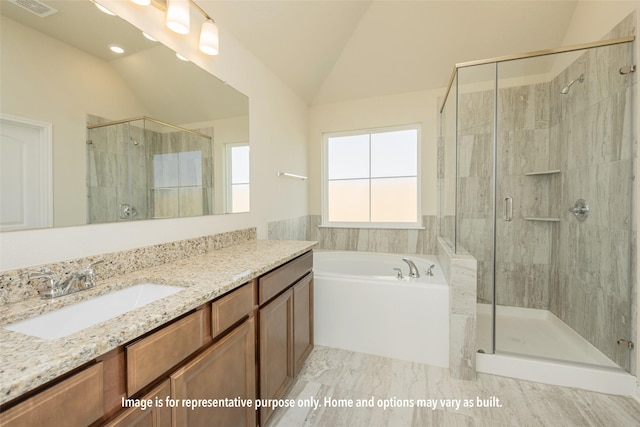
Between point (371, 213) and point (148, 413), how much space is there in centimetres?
281

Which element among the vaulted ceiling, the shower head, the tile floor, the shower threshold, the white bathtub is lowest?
Answer: the tile floor

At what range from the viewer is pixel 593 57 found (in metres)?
1.93

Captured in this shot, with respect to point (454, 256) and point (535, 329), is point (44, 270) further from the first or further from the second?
point (535, 329)

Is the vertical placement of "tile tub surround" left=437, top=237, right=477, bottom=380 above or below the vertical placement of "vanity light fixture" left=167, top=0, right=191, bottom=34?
below

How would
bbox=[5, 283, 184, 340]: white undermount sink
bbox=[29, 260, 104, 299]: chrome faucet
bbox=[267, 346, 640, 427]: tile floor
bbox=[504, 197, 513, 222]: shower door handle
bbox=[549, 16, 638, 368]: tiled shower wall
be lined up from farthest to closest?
1. bbox=[504, 197, 513, 222]: shower door handle
2. bbox=[549, 16, 638, 368]: tiled shower wall
3. bbox=[267, 346, 640, 427]: tile floor
4. bbox=[29, 260, 104, 299]: chrome faucet
5. bbox=[5, 283, 184, 340]: white undermount sink

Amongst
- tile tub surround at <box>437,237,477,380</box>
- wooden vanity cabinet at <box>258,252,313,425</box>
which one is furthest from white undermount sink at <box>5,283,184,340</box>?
tile tub surround at <box>437,237,477,380</box>

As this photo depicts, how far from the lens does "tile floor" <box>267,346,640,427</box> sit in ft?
4.78

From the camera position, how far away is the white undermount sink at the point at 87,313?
797 millimetres

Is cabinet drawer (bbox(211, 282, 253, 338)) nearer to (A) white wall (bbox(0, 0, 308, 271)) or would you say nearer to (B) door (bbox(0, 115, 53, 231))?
(A) white wall (bbox(0, 0, 308, 271))

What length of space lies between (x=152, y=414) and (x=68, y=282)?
55 centimetres

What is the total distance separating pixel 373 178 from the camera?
327 centimetres

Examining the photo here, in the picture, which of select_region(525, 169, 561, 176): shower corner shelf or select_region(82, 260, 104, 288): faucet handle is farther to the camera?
select_region(525, 169, 561, 176): shower corner shelf

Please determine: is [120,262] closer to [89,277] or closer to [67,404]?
[89,277]

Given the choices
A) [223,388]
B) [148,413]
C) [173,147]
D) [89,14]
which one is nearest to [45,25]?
[89,14]
